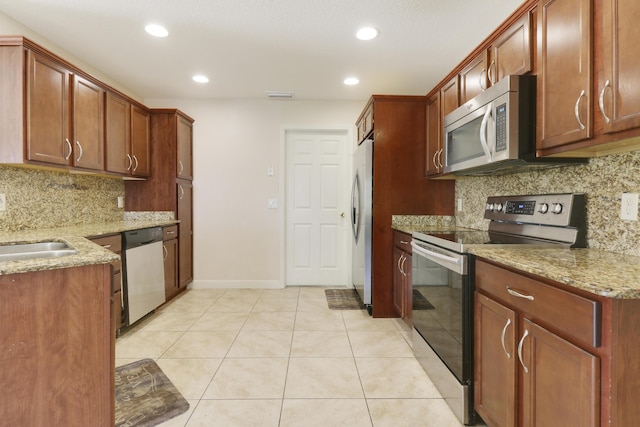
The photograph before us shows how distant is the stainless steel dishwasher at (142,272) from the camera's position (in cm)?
263

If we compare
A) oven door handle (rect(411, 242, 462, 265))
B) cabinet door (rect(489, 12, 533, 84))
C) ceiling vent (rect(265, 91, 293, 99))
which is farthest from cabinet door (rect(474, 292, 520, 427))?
ceiling vent (rect(265, 91, 293, 99))

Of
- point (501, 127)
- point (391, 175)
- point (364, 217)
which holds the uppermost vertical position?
point (501, 127)

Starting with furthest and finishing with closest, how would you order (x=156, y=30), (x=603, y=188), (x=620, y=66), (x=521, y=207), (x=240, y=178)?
(x=240, y=178) < (x=156, y=30) < (x=521, y=207) < (x=603, y=188) < (x=620, y=66)

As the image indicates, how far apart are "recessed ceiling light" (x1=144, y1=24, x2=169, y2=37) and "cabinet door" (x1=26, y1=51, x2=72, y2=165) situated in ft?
2.25

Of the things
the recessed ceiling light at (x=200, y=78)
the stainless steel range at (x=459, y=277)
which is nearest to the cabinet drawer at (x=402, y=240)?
the stainless steel range at (x=459, y=277)

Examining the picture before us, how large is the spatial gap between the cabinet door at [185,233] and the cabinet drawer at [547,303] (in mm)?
3195

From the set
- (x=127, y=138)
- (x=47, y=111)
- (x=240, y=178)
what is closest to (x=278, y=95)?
(x=240, y=178)

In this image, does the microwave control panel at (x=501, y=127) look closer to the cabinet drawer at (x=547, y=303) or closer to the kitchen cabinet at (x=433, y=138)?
the cabinet drawer at (x=547, y=303)

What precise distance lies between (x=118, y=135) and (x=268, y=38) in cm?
173

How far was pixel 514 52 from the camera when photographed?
67.6 inches

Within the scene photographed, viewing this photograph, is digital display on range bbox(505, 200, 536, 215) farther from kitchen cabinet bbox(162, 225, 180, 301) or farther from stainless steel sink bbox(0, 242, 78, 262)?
kitchen cabinet bbox(162, 225, 180, 301)

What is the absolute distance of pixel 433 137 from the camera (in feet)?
9.28

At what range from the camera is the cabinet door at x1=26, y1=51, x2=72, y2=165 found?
81.2 inches

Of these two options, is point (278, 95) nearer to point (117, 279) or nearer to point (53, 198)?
point (53, 198)
